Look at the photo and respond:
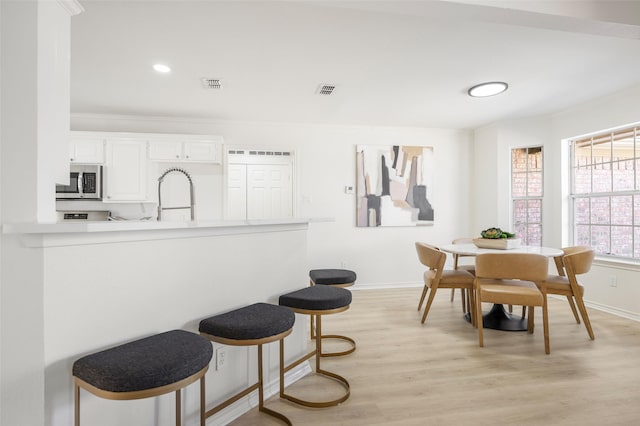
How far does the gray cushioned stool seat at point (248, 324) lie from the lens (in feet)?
5.21

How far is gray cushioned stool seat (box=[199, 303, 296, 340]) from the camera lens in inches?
62.5

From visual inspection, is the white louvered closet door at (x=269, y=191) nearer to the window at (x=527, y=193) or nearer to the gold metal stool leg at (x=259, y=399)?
the gold metal stool leg at (x=259, y=399)

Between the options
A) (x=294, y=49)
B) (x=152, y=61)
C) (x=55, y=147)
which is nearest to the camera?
(x=55, y=147)

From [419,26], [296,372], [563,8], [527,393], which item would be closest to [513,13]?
[563,8]

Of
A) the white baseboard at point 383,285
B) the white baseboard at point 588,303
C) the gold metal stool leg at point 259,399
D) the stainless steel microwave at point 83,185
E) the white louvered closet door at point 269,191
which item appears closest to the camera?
the gold metal stool leg at point 259,399

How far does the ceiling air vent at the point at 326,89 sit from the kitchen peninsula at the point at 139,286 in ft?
6.28

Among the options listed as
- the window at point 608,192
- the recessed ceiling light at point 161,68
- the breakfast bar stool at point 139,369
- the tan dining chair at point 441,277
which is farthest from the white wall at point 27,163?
the window at point 608,192

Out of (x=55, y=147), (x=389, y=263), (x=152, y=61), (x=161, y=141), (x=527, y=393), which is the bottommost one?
(x=527, y=393)

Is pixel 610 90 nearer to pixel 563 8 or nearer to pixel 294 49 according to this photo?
pixel 563 8

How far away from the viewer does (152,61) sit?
2.94 metres

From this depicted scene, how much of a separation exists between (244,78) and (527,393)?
3.50 metres

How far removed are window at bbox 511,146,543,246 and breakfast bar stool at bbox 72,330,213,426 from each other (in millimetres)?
5109

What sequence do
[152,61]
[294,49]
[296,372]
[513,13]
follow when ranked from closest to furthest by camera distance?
[513,13], [296,372], [294,49], [152,61]

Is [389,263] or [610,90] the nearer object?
[610,90]
